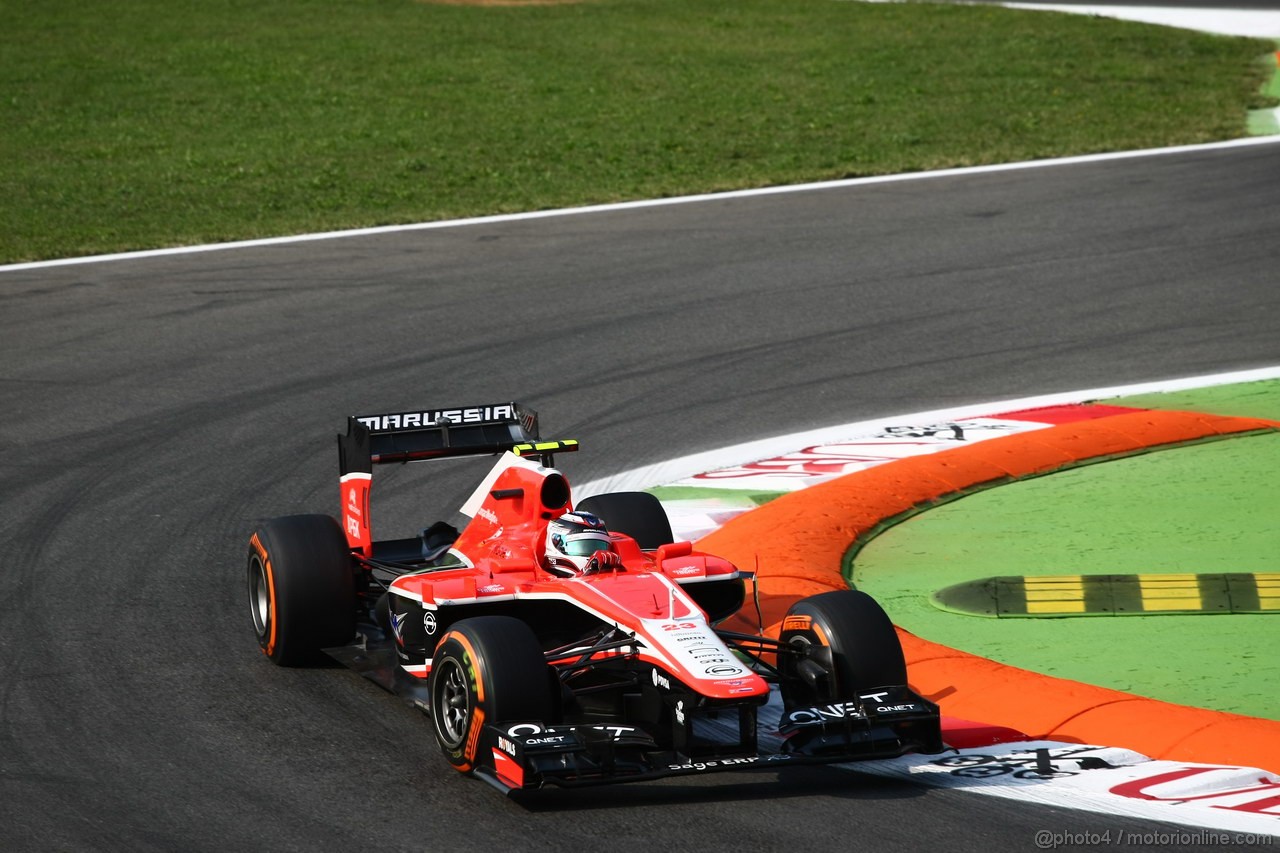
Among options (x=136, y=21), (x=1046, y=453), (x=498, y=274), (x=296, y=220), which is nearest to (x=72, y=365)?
(x=498, y=274)

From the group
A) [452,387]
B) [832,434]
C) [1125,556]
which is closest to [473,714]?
[1125,556]

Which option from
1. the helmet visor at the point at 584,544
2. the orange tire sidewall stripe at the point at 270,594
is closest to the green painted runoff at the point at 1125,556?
the helmet visor at the point at 584,544

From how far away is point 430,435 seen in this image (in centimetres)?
893

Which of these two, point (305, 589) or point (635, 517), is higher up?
point (635, 517)

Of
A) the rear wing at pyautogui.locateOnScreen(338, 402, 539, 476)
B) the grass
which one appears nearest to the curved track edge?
the rear wing at pyautogui.locateOnScreen(338, 402, 539, 476)

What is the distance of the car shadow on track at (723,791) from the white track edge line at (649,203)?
12004mm

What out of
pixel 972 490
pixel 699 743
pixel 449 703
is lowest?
pixel 699 743

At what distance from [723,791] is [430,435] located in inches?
116

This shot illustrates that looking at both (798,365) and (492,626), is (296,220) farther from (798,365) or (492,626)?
(492,626)

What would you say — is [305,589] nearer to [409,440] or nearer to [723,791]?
[409,440]

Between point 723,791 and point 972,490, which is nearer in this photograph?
point 723,791

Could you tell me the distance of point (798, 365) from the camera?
13875 mm

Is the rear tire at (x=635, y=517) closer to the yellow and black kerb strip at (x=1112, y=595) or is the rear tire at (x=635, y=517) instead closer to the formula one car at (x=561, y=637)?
the formula one car at (x=561, y=637)

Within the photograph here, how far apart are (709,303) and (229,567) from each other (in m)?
6.85
